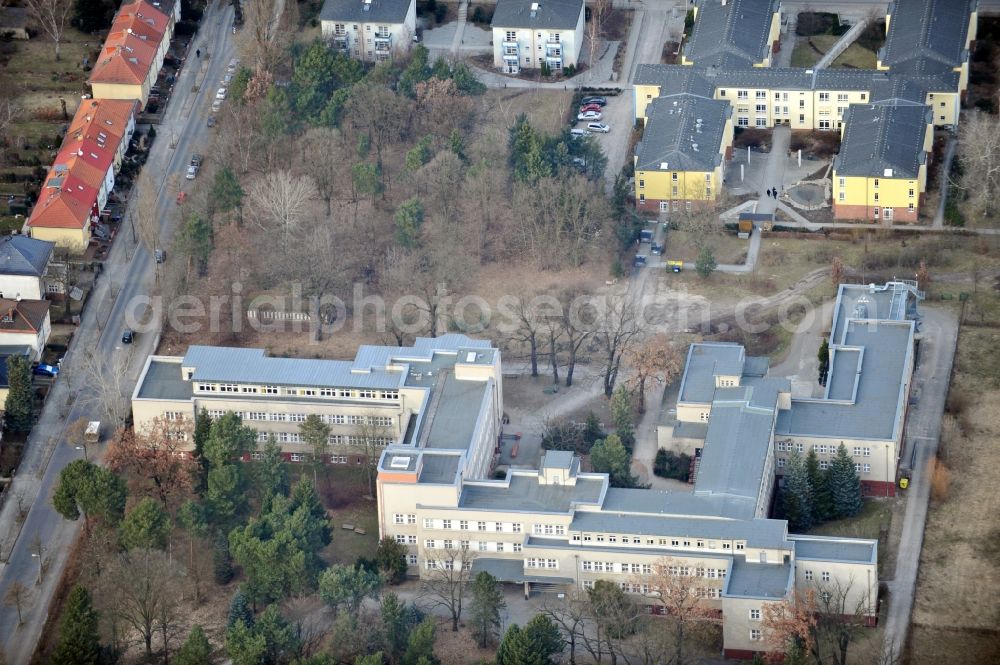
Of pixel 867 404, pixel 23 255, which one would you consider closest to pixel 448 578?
pixel 867 404

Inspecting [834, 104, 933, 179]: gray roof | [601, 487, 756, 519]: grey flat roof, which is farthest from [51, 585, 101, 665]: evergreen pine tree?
[834, 104, 933, 179]: gray roof

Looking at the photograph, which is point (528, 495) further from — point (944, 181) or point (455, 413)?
point (944, 181)

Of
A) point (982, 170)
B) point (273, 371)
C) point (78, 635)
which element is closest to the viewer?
point (78, 635)


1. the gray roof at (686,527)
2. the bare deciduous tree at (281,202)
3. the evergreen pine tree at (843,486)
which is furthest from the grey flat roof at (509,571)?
the bare deciduous tree at (281,202)

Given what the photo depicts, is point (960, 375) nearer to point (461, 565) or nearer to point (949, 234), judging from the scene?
point (949, 234)

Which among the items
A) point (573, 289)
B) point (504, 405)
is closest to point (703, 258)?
point (573, 289)

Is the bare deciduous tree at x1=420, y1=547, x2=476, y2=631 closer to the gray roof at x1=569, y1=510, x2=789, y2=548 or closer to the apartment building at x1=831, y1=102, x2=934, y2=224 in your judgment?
the gray roof at x1=569, y1=510, x2=789, y2=548
